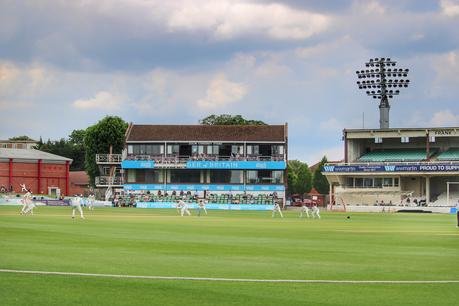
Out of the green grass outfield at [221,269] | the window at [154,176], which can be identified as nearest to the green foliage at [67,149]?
the window at [154,176]

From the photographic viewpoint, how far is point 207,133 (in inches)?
4419

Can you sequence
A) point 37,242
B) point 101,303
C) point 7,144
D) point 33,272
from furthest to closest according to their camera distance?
point 7,144
point 37,242
point 33,272
point 101,303

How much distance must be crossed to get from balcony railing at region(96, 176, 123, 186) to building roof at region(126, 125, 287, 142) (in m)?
6.14

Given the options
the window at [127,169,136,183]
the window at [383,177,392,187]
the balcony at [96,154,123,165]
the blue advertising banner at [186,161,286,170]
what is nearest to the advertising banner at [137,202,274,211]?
the blue advertising banner at [186,161,286,170]

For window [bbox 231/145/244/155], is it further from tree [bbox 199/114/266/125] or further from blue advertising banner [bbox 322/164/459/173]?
tree [bbox 199/114/266/125]

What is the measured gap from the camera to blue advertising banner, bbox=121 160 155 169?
108 m

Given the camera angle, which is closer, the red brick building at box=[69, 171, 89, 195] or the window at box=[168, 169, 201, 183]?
the window at box=[168, 169, 201, 183]

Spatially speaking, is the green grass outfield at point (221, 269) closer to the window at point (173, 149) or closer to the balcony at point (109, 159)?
the window at point (173, 149)

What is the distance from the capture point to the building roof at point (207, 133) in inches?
4358

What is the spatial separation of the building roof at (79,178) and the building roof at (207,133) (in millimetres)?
37471

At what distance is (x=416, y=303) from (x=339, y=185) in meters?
94.1

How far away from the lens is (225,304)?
11539mm

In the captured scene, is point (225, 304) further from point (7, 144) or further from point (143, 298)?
point (7, 144)

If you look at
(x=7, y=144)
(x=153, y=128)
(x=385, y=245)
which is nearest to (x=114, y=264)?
(x=385, y=245)
